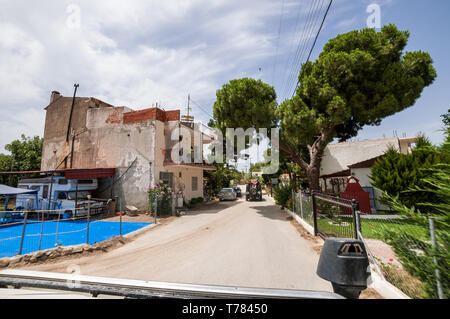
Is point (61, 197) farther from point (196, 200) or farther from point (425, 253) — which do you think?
point (425, 253)

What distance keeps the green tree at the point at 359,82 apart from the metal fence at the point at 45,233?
1084 centimetres

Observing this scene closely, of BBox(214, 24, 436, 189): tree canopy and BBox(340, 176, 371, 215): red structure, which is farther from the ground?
BBox(214, 24, 436, 189): tree canopy

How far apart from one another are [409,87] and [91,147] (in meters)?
21.4

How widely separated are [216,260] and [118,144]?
39.8 feet

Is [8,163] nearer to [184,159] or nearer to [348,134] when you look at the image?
[184,159]

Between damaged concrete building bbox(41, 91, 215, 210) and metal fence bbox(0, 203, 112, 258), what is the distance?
7.64 feet

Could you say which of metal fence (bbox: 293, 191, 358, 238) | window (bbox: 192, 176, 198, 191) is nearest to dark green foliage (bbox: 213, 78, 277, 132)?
metal fence (bbox: 293, 191, 358, 238)

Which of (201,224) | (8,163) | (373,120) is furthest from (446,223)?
(8,163)

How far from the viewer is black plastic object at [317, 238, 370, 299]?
1.15 m

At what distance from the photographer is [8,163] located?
891 inches

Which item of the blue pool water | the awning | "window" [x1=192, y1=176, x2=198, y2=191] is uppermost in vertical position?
the awning

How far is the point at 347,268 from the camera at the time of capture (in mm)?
1163

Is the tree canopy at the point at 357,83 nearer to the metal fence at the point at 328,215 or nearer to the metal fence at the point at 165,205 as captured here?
the metal fence at the point at 328,215

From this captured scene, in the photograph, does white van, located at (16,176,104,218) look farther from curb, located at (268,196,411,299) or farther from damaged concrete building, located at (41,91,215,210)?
curb, located at (268,196,411,299)
